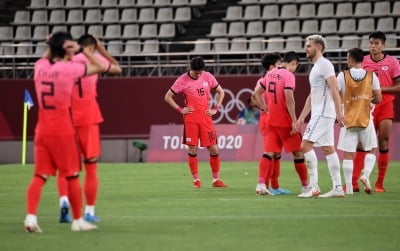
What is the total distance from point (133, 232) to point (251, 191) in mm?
6616

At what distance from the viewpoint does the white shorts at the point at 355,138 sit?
54.4 feet

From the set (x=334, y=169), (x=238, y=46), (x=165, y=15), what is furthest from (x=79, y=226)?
(x=165, y=15)

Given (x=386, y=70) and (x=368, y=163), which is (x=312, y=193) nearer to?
(x=368, y=163)

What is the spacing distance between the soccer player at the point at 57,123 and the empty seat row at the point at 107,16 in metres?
23.7

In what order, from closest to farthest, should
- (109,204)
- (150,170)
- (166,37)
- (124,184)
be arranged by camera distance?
(109,204) < (124,184) < (150,170) < (166,37)

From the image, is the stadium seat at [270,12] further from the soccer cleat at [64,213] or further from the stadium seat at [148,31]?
the soccer cleat at [64,213]

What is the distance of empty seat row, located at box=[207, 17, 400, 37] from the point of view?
107 feet

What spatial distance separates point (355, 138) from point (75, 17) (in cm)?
2104

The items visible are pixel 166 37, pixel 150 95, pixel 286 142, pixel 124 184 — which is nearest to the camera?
pixel 286 142

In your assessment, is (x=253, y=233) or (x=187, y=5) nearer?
(x=253, y=233)

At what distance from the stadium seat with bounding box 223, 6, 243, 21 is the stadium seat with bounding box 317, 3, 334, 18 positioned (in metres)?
2.56

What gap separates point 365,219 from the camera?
1269cm

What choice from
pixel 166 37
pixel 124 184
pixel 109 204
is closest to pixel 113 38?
pixel 166 37

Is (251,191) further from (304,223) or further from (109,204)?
(304,223)
